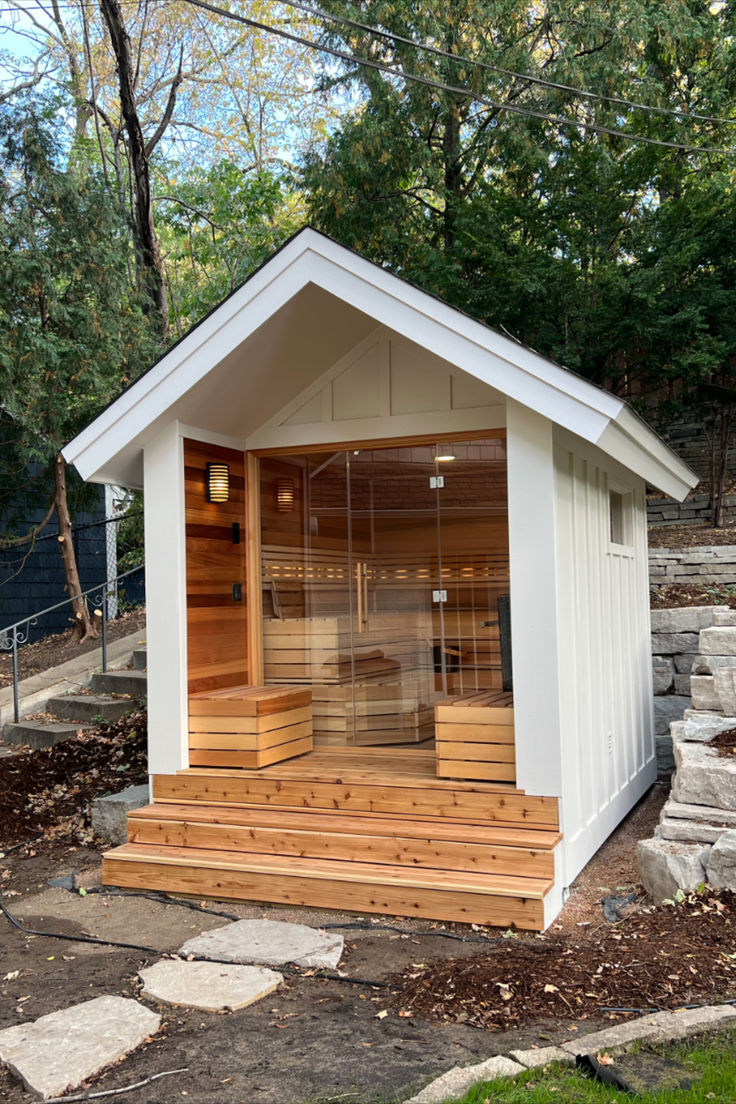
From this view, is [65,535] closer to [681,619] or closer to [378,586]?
[378,586]

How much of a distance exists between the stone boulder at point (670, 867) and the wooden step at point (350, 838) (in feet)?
1.42

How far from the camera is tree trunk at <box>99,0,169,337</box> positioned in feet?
33.6

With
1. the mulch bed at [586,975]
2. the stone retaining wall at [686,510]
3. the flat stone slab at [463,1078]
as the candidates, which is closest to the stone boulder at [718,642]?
the mulch bed at [586,975]

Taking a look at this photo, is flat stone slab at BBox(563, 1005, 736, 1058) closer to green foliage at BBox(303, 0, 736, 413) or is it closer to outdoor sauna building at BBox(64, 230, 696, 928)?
outdoor sauna building at BBox(64, 230, 696, 928)

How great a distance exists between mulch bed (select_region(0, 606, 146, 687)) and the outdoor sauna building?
147 inches

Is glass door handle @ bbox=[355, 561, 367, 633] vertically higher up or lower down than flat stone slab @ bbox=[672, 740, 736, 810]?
higher up

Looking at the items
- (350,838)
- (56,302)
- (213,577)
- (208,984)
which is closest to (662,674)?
Answer: (350,838)

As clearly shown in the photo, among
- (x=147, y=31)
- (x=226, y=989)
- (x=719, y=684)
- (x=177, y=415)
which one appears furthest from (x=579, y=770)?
(x=147, y=31)

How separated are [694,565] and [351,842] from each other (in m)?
5.20

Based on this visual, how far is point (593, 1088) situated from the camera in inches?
102

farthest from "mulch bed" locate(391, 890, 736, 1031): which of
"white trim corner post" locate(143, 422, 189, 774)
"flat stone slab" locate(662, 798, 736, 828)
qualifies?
"white trim corner post" locate(143, 422, 189, 774)

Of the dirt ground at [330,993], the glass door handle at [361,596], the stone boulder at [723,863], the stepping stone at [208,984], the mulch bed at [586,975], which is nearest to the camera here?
the dirt ground at [330,993]

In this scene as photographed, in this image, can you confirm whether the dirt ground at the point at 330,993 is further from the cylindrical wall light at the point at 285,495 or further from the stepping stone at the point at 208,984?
the cylindrical wall light at the point at 285,495

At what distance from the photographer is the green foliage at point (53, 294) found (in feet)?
26.9
